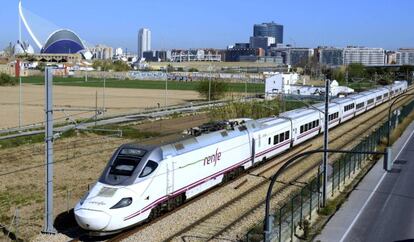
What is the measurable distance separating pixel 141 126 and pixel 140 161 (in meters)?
37.3

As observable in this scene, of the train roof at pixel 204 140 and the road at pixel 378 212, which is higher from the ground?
the train roof at pixel 204 140

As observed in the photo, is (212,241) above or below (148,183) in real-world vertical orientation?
below

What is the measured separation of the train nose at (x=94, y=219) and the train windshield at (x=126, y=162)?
221cm

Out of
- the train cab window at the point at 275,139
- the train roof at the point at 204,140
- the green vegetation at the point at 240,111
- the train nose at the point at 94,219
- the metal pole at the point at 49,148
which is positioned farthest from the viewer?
the green vegetation at the point at 240,111

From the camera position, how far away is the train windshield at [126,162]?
21.3 metres

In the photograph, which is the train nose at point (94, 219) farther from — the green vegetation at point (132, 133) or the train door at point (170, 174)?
the green vegetation at point (132, 133)

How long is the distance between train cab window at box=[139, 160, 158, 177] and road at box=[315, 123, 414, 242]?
6.67 meters

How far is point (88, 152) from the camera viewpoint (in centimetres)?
4197

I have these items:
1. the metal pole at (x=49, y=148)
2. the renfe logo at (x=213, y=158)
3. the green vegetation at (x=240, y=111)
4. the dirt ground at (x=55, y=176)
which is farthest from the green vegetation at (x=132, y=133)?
the metal pole at (x=49, y=148)

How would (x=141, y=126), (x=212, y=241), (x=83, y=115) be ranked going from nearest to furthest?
(x=212, y=241), (x=141, y=126), (x=83, y=115)

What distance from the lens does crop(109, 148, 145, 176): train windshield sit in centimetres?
2128

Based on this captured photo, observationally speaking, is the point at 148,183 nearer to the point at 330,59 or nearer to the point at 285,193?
the point at 285,193

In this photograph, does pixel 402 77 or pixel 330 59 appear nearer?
pixel 402 77

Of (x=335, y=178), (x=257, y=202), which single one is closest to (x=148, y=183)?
(x=257, y=202)
